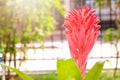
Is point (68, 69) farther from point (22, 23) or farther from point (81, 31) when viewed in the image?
point (22, 23)

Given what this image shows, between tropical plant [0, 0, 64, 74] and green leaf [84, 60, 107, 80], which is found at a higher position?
green leaf [84, 60, 107, 80]

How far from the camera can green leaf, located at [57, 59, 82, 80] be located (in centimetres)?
164

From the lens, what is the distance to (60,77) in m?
1.68

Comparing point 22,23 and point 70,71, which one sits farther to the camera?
point 22,23

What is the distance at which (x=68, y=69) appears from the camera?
5.42ft

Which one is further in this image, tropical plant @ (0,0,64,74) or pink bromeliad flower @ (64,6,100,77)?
tropical plant @ (0,0,64,74)

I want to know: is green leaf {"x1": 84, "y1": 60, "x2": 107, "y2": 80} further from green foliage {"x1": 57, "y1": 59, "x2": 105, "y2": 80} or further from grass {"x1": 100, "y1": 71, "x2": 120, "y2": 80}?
grass {"x1": 100, "y1": 71, "x2": 120, "y2": 80}

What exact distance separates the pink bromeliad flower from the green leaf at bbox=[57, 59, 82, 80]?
0.11ft

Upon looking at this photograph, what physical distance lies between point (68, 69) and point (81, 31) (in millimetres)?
165

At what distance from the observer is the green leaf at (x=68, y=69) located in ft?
5.39

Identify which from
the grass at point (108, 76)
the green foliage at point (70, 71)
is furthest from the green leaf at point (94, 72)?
the grass at point (108, 76)

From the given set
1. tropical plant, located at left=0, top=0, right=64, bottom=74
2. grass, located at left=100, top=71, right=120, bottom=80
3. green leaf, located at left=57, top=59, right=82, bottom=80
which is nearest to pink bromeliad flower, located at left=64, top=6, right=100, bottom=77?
green leaf, located at left=57, top=59, right=82, bottom=80

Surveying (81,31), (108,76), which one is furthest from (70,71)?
(108,76)

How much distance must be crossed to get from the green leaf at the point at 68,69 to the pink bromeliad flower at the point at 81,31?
3 cm
